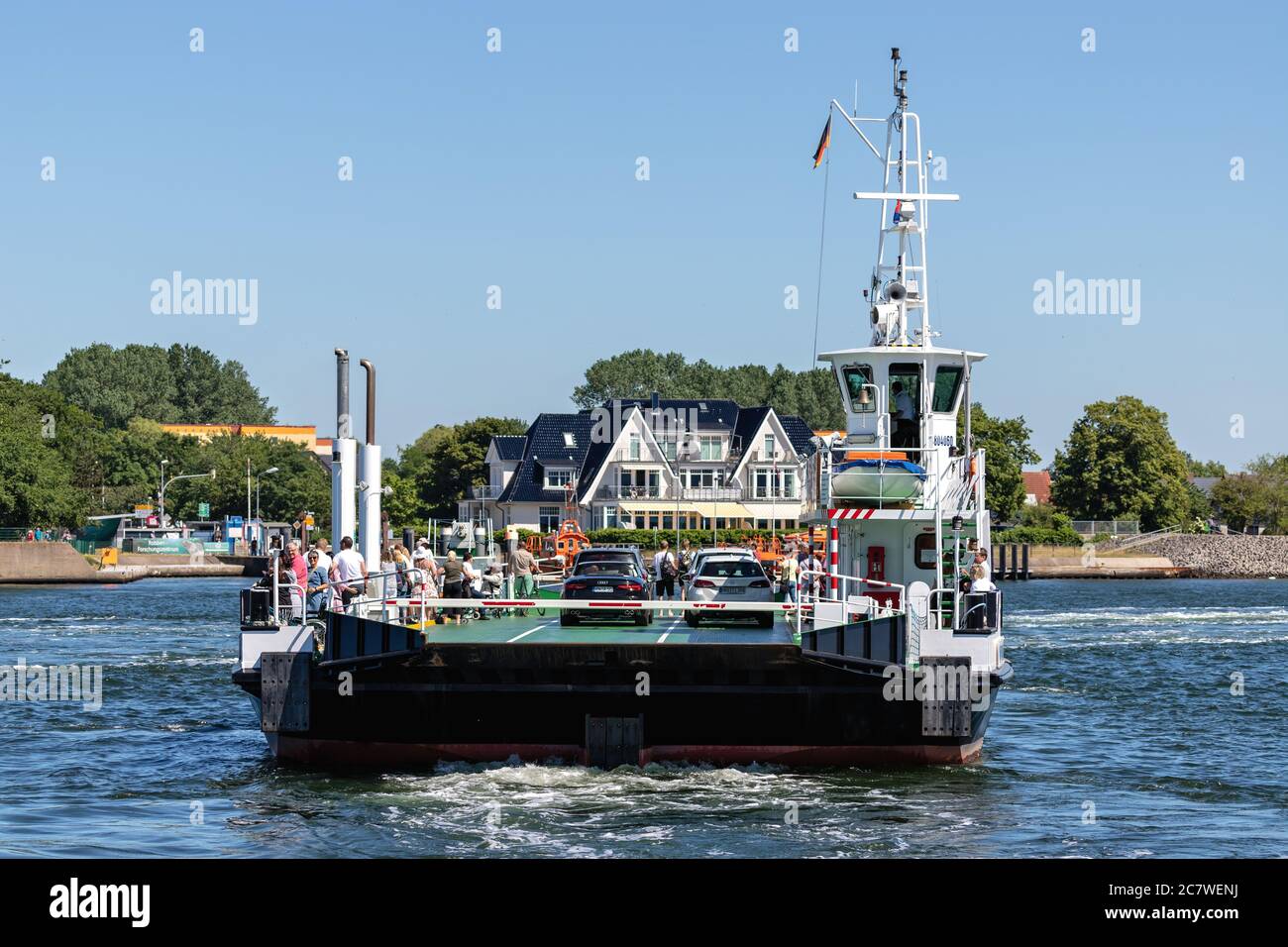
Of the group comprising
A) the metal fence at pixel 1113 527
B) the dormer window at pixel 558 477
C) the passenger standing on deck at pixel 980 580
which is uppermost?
the dormer window at pixel 558 477

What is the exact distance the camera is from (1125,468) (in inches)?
5002

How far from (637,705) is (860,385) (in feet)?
28.3

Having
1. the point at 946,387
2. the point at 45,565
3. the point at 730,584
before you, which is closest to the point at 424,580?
the point at 730,584

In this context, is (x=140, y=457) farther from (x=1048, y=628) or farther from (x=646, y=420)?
(x=1048, y=628)

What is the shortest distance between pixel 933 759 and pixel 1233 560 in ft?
373

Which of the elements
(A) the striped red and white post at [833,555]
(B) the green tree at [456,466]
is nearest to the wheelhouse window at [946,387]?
(A) the striped red and white post at [833,555]

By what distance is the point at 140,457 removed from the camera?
15562cm

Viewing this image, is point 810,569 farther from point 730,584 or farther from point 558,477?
point 558,477

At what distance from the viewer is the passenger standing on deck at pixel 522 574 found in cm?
2827

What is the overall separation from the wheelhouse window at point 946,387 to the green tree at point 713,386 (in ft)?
498

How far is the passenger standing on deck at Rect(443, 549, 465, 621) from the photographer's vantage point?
2556cm

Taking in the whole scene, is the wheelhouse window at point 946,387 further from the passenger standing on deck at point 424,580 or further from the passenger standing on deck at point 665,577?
the passenger standing on deck at point 665,577

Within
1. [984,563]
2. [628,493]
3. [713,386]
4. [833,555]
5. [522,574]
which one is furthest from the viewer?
[713,386]
